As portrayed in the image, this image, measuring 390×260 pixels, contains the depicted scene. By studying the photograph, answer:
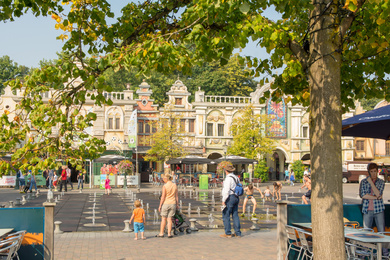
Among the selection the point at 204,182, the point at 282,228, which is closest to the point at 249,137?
the point at 204,182

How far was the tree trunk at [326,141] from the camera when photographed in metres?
5.65

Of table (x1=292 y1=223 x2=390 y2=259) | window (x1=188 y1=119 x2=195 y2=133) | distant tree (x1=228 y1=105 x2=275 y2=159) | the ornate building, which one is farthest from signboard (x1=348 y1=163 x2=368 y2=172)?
table (x1=292 y1=223 x2=390 y2=259)

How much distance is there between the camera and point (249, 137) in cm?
4741

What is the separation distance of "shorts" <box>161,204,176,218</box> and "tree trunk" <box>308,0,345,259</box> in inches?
280

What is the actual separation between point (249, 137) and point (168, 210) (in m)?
35.4

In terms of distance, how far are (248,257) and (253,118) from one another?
39.2 metres

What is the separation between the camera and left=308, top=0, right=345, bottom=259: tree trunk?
565cm

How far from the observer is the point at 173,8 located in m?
8.16

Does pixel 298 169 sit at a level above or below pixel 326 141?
below

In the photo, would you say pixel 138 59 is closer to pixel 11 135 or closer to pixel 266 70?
pixel 11 135

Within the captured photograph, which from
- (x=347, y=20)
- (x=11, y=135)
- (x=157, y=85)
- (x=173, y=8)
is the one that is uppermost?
(x=157, y=85)

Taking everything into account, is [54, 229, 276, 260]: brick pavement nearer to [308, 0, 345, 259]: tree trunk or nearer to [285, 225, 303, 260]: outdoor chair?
[285, 225, 303, 260]: outdoor chair

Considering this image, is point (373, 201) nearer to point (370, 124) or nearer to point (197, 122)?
point (370, 124)

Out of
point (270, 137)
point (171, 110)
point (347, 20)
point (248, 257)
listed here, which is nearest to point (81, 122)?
point (347, 20)
